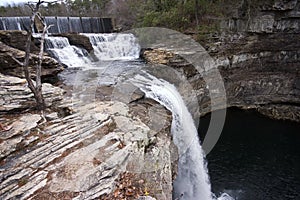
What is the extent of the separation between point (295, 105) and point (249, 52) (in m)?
4.54

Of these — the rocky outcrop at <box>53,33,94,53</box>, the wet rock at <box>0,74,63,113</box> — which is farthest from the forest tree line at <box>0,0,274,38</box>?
the wet rock at <box>0,74,63,113</box>

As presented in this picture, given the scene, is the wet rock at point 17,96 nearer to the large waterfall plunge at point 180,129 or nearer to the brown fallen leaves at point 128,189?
the large waterfall plunge at point 180,129

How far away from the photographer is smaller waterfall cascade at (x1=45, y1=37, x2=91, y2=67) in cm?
1387

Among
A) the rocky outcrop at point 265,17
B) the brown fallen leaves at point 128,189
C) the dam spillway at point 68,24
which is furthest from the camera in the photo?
the dam spillway at point 68,24

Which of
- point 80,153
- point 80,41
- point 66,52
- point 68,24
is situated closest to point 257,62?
point 80,41

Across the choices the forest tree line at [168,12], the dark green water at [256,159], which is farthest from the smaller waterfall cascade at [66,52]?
the dark green water at [256,159]

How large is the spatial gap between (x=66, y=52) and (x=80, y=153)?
9682 mm

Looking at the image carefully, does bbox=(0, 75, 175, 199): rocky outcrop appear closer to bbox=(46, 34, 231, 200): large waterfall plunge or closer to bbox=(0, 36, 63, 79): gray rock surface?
bbox=(0, 36, 63, 79): gray rock surface

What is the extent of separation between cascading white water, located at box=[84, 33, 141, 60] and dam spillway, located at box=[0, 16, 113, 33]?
13.6 ft

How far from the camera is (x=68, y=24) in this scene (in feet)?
65.5

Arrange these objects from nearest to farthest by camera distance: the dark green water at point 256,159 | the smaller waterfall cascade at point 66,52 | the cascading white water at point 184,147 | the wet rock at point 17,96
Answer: the wet rock at point 17,96 → the cascading white water at point 184,147 → the dark green water at point 256,159 → the smaller waterfall cascade at point 66,52

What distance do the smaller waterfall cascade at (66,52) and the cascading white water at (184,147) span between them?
15.1ft

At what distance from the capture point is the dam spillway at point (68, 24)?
55.5ft

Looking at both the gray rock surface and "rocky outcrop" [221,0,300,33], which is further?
"rocky outcrop" [221,0,300,33]
